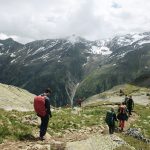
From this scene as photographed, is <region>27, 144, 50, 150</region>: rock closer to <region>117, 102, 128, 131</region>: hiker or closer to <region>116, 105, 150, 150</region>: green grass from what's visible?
<region>116, 105, 150, 150</region>: green grass

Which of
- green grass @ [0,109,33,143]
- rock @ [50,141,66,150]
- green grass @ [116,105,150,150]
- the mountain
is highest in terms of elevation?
the mountain

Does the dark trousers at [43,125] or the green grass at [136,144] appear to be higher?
the dark trousers at [43,125]

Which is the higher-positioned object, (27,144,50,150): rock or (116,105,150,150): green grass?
(27,144,50,150): rock

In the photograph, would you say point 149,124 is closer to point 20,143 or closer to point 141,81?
point 20,143

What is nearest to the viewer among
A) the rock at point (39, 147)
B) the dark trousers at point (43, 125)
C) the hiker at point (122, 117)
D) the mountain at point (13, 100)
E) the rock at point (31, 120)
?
the rock at point (39, 147)

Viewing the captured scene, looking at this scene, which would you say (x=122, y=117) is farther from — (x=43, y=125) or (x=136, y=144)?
(x=43, y=125)

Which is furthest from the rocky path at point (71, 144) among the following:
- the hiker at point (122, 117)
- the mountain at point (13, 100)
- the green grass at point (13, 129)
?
the mountain at point (13, 100)

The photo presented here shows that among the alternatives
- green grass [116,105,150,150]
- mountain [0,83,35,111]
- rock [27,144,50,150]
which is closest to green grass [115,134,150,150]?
green grass [116,105,150,150]

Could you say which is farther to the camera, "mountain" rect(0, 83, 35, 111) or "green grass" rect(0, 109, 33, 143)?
"mountain" rect(0, 83, 35, 111)

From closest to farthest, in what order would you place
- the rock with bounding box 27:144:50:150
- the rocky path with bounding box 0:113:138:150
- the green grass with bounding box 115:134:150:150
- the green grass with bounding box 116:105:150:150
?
the rock with bounding box 27:144:50:150 < the rocky path with bounding box 0:113:138:150 < the green grass with bounding box 115:134:150:150 < the green grass with bounding box 116:105:150:150

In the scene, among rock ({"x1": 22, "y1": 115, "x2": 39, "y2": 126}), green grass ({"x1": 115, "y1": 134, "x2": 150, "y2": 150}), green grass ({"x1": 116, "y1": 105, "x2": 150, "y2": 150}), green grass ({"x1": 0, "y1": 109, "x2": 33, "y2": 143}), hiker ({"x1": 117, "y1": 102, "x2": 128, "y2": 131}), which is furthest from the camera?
hiker ({"x1": 117, "y1": 102, "x2": 128, "y2": 131})

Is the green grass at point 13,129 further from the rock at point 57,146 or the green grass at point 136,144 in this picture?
the green grass at point 136,144

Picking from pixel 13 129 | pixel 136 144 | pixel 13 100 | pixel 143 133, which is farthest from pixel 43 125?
pixel 13 100

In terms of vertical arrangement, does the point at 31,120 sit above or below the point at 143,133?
above
